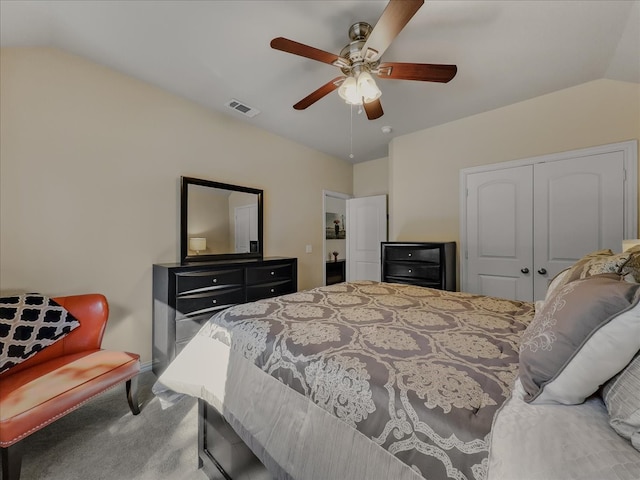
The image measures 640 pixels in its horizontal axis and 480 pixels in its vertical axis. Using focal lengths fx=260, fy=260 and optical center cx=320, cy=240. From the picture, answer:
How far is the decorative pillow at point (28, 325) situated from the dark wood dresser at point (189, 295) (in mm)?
635

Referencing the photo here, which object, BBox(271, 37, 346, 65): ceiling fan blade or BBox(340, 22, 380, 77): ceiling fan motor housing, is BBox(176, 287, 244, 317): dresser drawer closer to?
BBox(271, 37, 346, 65): ceiling fan blade

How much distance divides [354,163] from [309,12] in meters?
3.33

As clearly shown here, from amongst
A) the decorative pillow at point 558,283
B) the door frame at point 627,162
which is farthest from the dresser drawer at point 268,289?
the door frame at point 627,162

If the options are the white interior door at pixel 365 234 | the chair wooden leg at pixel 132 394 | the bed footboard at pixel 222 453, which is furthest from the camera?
the white interior door at pixel 365 234

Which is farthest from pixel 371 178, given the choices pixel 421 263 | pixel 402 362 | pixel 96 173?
pixel 402 362

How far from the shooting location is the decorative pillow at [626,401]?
20.5 inches

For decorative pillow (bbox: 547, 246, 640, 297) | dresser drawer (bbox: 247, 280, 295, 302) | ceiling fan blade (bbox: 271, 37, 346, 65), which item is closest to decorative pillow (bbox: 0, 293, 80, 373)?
dresser drawer (bbox: 247, 280, 295, 302)

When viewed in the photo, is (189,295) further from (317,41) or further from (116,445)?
(317,41)

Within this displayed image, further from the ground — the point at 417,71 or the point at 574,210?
the point at 417,71

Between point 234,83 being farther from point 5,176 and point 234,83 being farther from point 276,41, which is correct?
point 5,176

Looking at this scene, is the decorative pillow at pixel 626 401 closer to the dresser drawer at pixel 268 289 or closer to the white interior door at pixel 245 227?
the dresser drawer at pixel 268 289

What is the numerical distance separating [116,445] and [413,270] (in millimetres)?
2910

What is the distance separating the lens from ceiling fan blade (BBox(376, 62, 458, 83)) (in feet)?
5.38

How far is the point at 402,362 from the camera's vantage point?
0.89 metres
